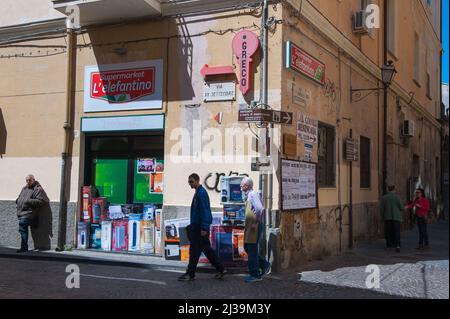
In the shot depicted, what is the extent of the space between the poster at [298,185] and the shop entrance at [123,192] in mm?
2752

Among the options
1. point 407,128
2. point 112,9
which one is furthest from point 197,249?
point 407,128

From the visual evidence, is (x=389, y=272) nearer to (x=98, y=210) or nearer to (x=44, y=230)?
(x=98, y=210)

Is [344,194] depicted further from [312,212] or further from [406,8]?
[406,8]

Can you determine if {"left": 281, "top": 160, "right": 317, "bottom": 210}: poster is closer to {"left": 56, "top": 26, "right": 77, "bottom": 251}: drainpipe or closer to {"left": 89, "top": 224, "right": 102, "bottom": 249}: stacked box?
{"left": 89, "top": 224, "right": 102, "bottom": 249}: stacked box

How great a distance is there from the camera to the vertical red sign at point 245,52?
10.0m

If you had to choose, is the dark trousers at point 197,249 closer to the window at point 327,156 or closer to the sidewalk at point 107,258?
the sidewalk at point 107,258

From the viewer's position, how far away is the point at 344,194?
522 inches

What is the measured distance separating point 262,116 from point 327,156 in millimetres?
4020

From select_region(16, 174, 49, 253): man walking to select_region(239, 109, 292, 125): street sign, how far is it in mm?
5163

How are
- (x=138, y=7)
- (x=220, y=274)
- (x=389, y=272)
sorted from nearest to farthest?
(x=220, y=274) → (x=389, y=272) → (x=138, y=7)

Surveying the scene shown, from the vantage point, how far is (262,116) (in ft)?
30.2

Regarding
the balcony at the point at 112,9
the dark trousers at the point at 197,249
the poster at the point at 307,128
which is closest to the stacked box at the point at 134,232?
Result: the dark trousers at the point at 197,249
